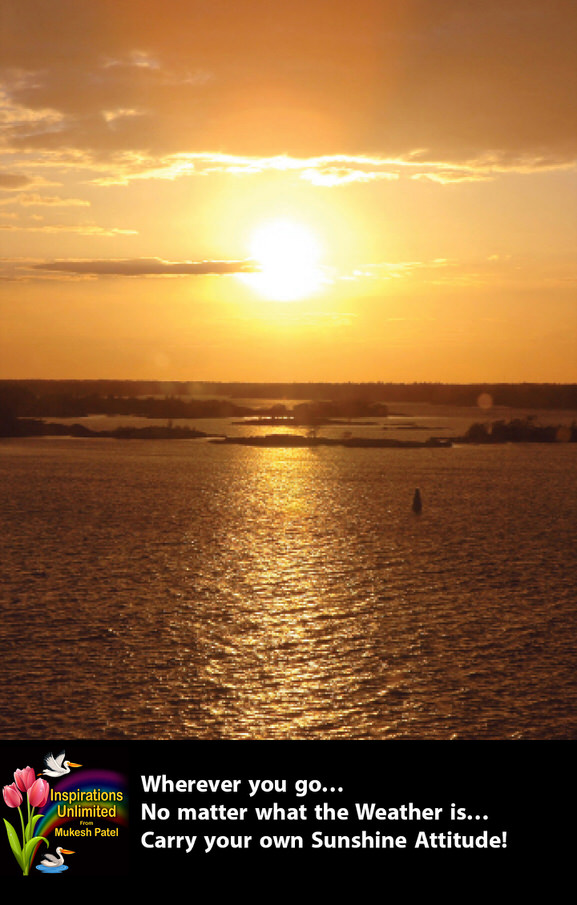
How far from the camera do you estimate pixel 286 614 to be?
28953 millimetres
